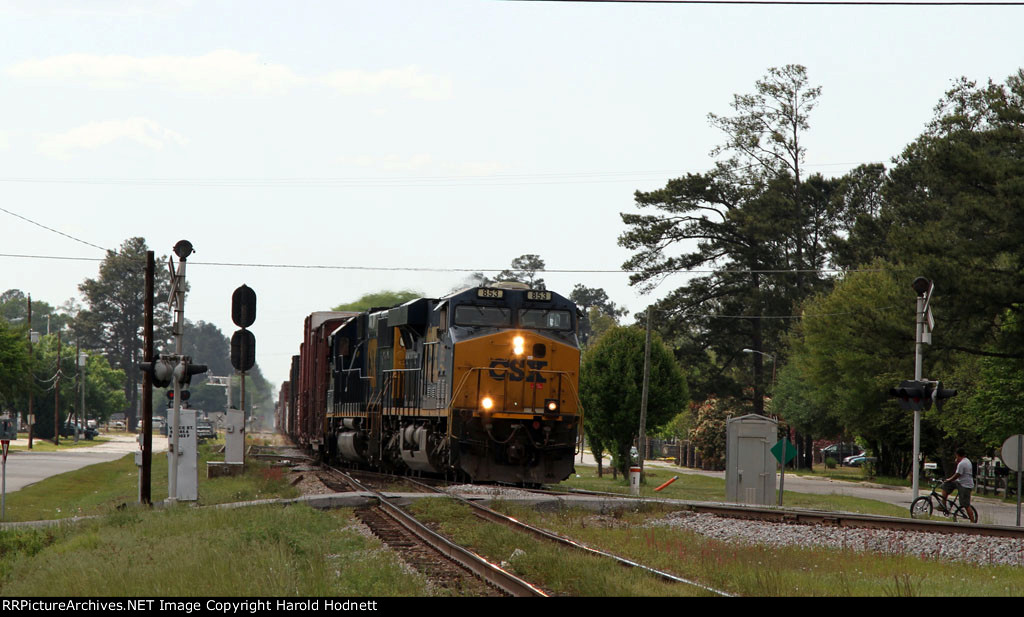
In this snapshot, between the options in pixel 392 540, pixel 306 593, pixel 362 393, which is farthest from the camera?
pixel 362 393

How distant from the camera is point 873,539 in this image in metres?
18.9

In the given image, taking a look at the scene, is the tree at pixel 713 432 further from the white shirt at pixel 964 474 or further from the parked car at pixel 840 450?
the white shirt at pixel 964 474

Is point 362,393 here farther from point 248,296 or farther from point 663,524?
point 663,524

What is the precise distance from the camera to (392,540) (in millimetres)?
16594

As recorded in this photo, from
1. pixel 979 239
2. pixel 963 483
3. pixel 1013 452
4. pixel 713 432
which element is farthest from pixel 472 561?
pixel 713 432

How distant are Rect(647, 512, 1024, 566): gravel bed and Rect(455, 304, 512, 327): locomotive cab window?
6.46 meters

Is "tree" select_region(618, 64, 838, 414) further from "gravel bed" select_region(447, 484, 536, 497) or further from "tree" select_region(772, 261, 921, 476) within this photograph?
"gravel bed" select_region(447, 484, 536, 497)

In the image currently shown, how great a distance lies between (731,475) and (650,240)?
38.6m

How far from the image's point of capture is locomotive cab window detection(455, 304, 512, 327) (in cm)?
2575

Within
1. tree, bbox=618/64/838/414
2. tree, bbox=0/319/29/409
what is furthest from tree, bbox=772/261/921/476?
tree, bbox=0/319/29/409

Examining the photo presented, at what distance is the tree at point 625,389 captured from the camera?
168ft

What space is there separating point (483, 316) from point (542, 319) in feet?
4.77

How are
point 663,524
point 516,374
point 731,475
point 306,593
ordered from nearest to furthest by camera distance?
point 306,593 → point 663,524 → point 516,374 → point 731,475
